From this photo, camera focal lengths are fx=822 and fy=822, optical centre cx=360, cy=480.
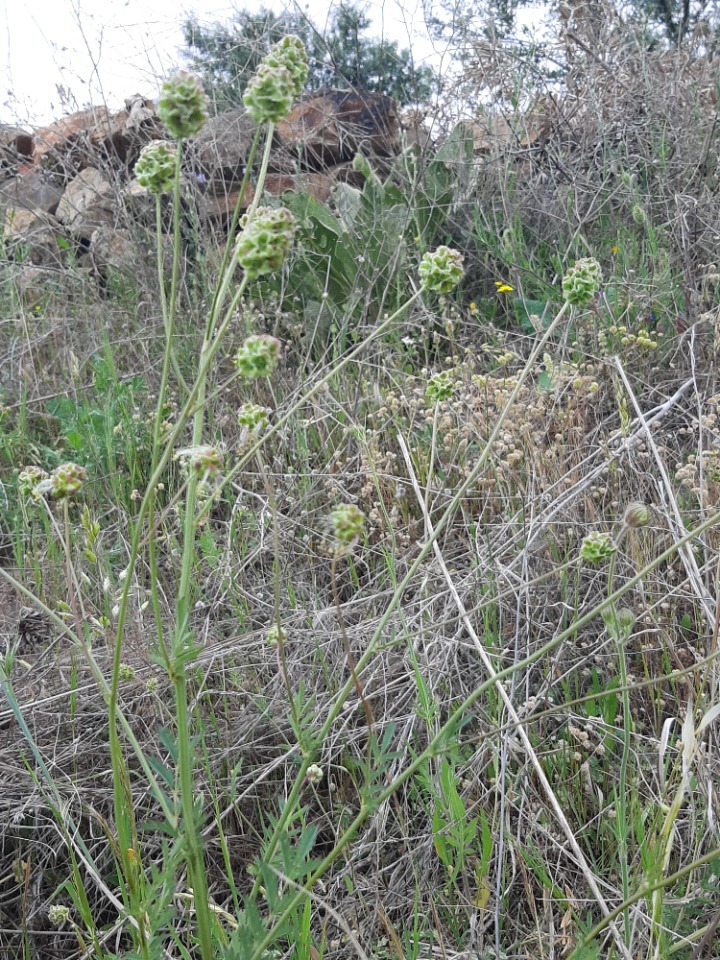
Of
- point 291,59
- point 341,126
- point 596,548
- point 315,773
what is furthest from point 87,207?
point 596,548

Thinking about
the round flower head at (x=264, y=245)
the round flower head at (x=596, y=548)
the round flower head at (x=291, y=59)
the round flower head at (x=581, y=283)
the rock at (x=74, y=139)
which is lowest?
the round flower head at (x=596, y=548)

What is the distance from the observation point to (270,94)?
107 centimetres

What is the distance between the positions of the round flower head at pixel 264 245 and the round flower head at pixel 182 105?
0.20 metres

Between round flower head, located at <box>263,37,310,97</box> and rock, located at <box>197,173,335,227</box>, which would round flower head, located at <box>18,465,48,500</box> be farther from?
rock, located at <box>197,173,335,227</box>

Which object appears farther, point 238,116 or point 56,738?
point 238,116

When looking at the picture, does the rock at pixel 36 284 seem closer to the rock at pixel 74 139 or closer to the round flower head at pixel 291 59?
the rock at pixel 74 139

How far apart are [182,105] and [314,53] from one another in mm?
4166

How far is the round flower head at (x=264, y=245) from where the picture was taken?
99 cm

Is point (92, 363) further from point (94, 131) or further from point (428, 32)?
point (428, 32)

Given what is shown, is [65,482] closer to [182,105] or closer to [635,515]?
[182,105]

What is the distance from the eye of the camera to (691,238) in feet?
11.0

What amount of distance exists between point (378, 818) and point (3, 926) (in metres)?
0.76

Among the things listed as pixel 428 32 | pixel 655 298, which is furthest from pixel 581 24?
pixel 655 298

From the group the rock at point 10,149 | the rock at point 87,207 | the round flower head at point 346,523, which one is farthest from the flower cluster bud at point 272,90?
the rock at point 87,207
